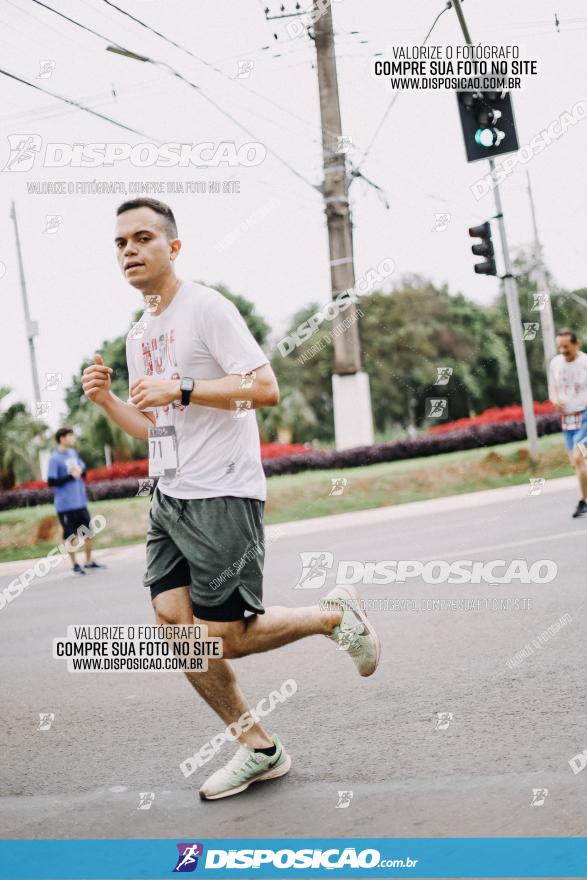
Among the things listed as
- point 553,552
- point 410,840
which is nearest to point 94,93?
point 410,840

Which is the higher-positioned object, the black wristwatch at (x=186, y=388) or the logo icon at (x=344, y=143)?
the logo icon at (x=344, y=143)

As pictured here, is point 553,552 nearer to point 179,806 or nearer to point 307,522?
point 307,522

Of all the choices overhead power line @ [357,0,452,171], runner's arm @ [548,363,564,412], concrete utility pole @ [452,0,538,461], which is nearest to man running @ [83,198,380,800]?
overhead power line @ [357,0,452,171]

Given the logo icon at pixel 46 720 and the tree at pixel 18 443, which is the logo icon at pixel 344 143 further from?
the logo icon at pixel 46 720

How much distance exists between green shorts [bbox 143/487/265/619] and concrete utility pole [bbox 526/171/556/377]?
1466 mm

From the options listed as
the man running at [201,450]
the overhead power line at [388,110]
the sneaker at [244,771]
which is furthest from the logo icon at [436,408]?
the sneaker at [244,771]

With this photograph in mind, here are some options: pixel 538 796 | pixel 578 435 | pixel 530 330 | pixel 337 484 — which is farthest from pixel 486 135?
pixel 578 435

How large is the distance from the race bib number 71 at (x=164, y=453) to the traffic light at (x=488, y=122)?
140cm

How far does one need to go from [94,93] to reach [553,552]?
2.86m

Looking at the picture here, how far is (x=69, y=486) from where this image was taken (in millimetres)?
3477

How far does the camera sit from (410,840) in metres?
2.38

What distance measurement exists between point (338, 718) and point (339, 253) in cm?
155

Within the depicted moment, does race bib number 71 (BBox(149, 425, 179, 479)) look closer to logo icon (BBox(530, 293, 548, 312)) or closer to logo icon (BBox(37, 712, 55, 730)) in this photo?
logo icon (BBox(37, 712, 55, 730))

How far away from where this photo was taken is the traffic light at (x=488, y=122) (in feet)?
10.5
